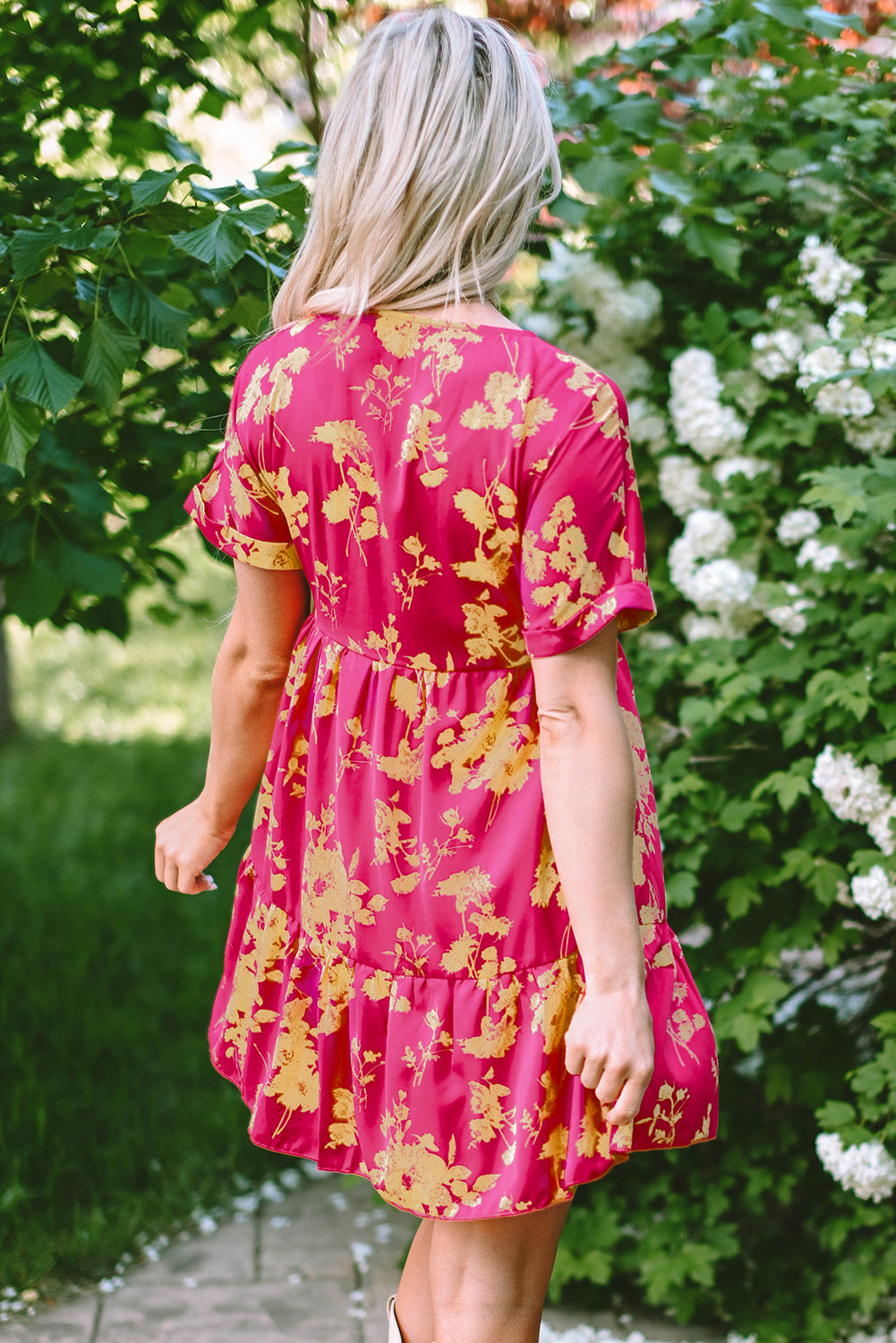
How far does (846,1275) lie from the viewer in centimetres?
210

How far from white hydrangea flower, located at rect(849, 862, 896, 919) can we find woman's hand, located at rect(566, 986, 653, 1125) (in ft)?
2.78

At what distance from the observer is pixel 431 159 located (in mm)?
1139

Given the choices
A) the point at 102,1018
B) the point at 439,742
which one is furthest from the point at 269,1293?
the point at 439,742

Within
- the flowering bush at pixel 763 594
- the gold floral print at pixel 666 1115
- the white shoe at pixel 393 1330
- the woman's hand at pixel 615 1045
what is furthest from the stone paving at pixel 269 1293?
the woman's hand at pixel 615 1045

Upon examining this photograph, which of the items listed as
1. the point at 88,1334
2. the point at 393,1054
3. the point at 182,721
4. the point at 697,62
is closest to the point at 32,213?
the point at 697,62

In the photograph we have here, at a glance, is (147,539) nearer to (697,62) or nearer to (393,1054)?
(393,1054)

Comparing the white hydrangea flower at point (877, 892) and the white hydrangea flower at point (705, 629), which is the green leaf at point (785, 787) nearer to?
the white hydrangea flower at point (877, 892)

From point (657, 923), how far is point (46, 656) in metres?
6.52

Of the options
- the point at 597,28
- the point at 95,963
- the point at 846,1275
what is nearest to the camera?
the point at 846,1275

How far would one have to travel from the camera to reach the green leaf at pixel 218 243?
144 cm

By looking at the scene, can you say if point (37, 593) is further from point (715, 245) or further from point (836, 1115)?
point (836, 1115)

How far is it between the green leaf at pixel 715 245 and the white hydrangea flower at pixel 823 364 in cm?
18

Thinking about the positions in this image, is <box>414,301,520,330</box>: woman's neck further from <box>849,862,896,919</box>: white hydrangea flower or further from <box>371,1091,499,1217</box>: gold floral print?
<box>849,862,896,919</box>: white hydrangea flower

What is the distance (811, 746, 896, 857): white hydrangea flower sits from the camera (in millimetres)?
1890
